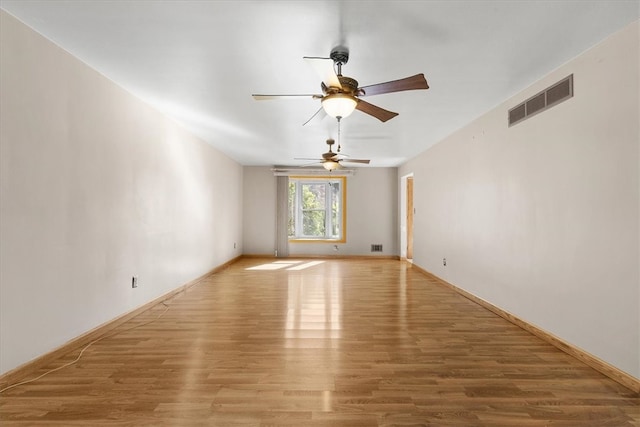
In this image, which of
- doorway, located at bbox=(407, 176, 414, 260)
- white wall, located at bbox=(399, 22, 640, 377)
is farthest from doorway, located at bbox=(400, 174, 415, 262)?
white wall, located at bbox=(399, 22, 640, 377)

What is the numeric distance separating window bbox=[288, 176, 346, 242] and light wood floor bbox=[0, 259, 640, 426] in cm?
489

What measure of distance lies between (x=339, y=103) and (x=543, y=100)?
2.03 m

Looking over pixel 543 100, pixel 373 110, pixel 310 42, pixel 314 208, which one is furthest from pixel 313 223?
pixel 310 42

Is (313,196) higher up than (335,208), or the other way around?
(313,196)

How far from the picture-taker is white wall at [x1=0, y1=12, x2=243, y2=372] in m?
2.15

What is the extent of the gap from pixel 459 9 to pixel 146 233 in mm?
3742

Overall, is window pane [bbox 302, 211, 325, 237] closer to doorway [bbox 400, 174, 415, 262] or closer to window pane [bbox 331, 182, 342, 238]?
window pane [bbox 331, 182, 342, 238]

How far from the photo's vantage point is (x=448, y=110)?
391 cm

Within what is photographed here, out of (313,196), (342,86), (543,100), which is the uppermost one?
(543,100)

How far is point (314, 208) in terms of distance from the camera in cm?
870

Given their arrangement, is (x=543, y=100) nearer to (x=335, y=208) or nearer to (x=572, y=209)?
(x=572, y=209)

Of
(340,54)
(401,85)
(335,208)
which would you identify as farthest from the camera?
(335,208)

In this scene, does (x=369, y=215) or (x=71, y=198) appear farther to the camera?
(x=369, y=215)

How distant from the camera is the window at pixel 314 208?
8.62m
